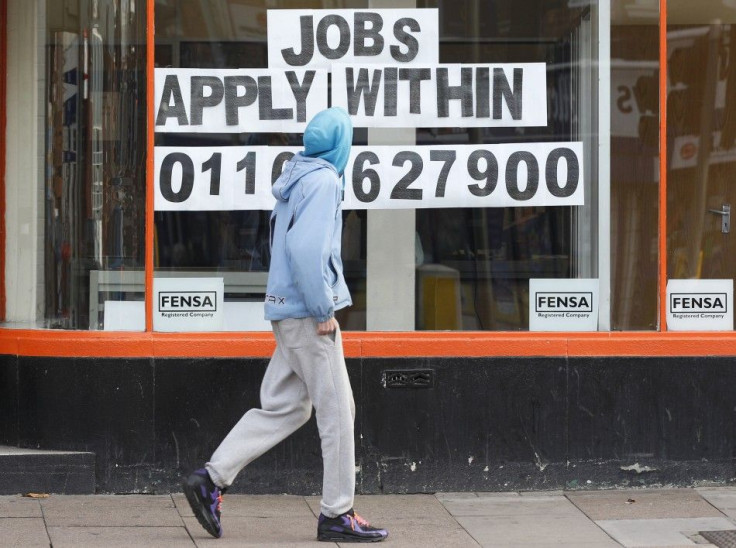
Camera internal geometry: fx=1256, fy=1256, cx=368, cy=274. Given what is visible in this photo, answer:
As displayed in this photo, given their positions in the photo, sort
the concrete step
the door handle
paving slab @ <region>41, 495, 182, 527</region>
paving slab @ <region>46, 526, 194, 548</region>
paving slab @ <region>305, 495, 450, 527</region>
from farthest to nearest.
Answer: the door handle → the concrete step → paving slab @ <region>305, 495, 450, 527</region> → paving slab @ <region>41, 495, 182, 527</region> → paving slab @ <region>46, 526, 194, 548</region>

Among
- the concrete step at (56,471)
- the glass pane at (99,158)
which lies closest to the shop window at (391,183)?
the glass pane at (99,158)

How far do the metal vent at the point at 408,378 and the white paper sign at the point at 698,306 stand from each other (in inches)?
54.9

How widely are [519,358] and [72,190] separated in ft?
8.58

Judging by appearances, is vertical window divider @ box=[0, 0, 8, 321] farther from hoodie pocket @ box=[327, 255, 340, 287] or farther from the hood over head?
hoodie pocket @ box=[327, 255, 340, 287]

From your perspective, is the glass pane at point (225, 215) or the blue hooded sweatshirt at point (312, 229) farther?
the glass pane at point (225, 215)

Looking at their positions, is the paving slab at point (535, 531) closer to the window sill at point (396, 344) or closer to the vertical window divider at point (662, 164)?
the window sill at point (396, 344)

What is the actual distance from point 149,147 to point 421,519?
2456mm

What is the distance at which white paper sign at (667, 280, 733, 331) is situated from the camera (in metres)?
7.03

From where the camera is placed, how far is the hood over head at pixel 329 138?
5656mm

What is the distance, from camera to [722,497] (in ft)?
22.1

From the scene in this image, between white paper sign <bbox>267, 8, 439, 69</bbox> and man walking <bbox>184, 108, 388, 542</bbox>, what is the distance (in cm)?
125

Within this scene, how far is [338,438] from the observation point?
5680mm

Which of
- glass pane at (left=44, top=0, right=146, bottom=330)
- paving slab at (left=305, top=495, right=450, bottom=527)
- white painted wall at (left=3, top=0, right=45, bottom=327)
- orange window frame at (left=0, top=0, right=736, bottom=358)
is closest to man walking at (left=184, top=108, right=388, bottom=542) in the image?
paving slab at (left=305, top=495, right=450, bottom=527)

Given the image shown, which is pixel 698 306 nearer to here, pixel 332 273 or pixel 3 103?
pixel 332 273
